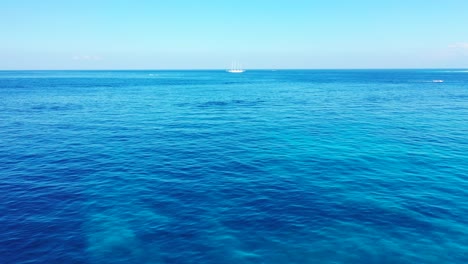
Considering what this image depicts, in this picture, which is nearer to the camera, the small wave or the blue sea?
the blue sea

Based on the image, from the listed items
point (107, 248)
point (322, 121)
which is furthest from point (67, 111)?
point (107, 248)

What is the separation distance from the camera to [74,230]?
21.1 meters

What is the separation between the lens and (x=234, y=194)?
87.9 ft

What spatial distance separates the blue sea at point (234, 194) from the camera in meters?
19.1

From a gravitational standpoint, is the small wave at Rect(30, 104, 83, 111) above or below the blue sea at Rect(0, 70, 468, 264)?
above

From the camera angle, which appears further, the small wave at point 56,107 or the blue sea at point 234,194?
the small wave at point 56,107

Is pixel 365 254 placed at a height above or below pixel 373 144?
below

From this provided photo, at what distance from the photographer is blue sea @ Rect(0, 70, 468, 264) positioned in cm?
1911

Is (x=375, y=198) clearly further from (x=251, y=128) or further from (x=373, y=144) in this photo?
(x=251, y=128)

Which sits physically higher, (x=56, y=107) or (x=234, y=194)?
(x=56, y=107)

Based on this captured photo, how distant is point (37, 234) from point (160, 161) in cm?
1577

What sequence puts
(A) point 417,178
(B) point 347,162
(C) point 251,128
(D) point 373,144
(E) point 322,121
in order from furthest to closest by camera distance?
1. (E) point 322,121
2. (C) point 251,128
3. (D) point 373,144
4. (B) point 347,162
5. (A) point 417,178

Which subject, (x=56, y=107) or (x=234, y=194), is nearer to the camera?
(x=234, y=194)

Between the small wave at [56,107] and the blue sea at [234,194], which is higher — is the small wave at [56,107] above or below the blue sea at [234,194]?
above
